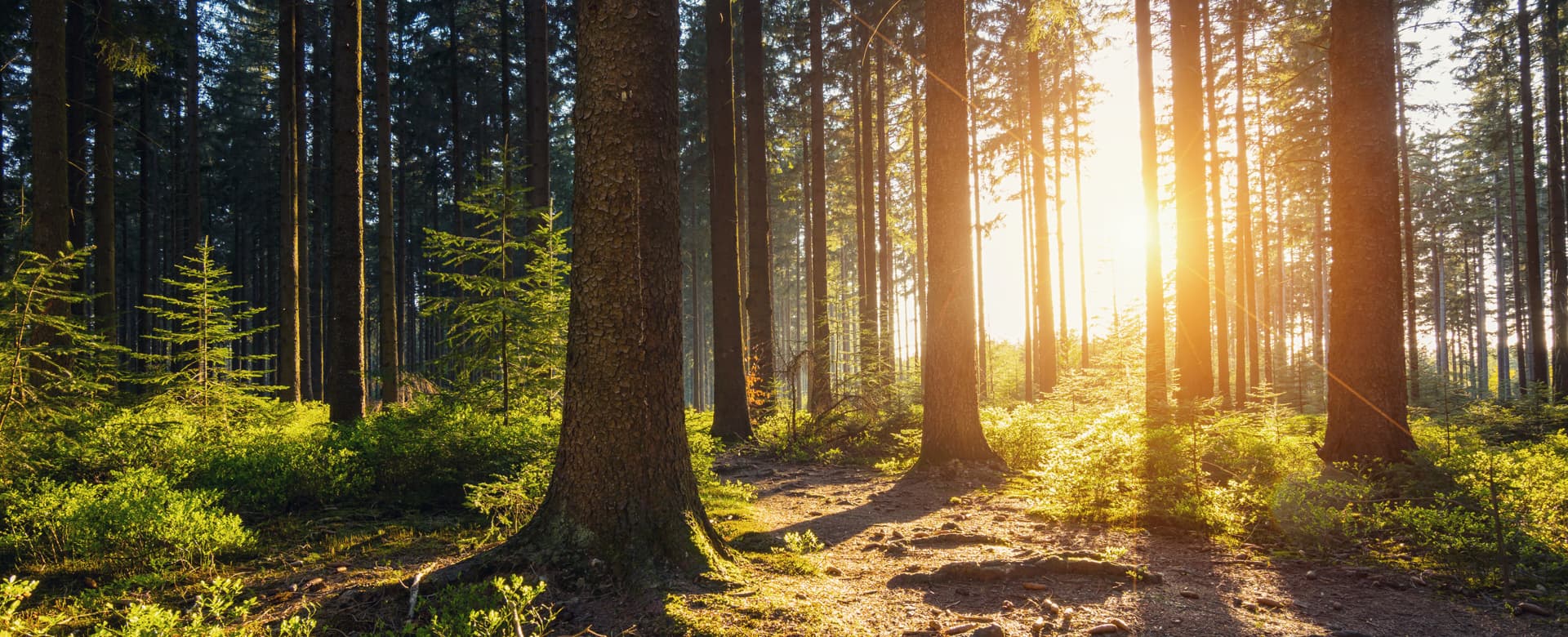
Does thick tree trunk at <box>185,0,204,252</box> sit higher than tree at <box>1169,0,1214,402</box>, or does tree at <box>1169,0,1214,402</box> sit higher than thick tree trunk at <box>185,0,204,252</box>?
thick tree trunk at <box>185,0,204,252</box>

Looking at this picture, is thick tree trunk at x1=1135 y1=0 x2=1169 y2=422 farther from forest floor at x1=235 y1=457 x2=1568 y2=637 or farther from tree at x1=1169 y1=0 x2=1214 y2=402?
forest floor at x1=235 y1=457 x2=1568 y2=637

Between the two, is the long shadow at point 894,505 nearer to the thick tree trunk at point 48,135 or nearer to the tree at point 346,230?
the tree at point 346,230

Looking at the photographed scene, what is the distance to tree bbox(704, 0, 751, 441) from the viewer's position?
12273mm

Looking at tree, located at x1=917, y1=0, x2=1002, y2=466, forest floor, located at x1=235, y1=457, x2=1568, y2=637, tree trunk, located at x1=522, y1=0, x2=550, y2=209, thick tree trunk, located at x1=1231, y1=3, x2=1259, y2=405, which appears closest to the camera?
forest floor, located at x1=235, y1=457, x2=1568, y2=637

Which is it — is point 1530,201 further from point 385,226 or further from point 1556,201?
point 385,226

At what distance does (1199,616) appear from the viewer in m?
3.72

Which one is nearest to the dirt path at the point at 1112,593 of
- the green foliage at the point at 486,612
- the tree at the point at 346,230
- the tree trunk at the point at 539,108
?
the green foliage at the point at 486,612

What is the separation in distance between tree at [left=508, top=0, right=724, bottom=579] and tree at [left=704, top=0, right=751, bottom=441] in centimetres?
795

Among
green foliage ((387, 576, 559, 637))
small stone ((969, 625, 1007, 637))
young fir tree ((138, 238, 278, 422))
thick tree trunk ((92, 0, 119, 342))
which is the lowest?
small stone ((969, 625, 1007, 637))

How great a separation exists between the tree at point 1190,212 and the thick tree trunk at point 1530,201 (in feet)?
45.8

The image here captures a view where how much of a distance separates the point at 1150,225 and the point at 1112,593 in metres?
8.80

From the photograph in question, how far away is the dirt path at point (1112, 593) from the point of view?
11.7ft

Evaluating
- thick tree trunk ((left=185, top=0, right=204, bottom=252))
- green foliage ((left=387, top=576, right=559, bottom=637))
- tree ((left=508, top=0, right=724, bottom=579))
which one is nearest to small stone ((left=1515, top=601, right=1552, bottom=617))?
tree ((left=508, top=0, right=724, bottom=579))

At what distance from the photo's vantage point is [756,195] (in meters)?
13.7
